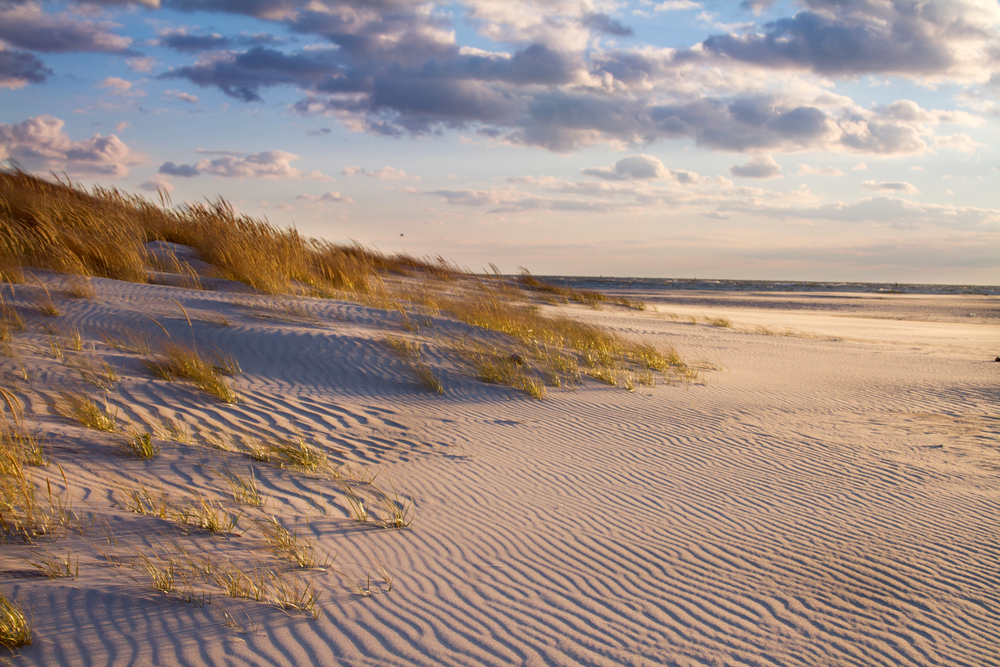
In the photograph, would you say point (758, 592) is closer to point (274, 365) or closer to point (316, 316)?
point (274, 365)

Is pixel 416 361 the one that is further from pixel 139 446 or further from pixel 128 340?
pixel 139 446

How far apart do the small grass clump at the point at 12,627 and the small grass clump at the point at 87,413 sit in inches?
75.8

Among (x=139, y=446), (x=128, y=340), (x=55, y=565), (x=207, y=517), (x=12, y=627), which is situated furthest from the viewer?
(x=128, y=340)

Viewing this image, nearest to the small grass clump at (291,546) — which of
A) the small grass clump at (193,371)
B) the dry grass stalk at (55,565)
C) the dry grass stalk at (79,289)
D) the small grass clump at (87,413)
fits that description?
the dry grass stalk at (55,565)

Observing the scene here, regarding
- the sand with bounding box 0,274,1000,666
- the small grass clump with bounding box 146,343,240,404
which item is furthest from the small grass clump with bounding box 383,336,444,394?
the small grass clump with bounding box 146,343,240,404

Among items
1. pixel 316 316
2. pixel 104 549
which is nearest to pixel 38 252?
pixel 316 316

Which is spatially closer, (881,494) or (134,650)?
(134,650)

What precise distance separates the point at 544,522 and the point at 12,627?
2.18m

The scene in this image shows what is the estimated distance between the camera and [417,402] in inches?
206

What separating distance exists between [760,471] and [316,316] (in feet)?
18.3

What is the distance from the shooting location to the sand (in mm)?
2053

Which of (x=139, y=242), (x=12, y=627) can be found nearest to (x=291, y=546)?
(x=12, y=627)

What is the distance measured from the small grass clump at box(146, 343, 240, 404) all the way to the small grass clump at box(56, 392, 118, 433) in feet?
2.60

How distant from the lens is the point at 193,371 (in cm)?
469
